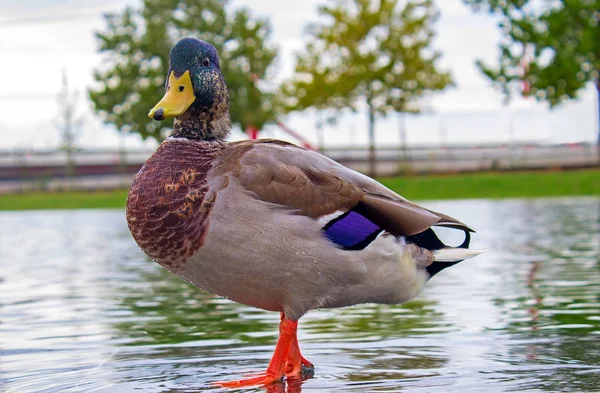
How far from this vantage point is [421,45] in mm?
40688

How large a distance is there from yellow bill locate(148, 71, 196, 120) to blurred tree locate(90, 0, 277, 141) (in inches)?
1474

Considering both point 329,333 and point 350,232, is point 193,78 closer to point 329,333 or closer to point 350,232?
point 350,232

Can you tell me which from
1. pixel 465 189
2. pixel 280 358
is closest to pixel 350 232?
pixel 280 358

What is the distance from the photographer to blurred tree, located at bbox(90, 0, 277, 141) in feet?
140

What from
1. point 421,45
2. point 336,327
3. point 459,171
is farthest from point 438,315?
point 421,45

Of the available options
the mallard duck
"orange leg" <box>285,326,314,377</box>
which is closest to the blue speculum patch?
the mallard duck

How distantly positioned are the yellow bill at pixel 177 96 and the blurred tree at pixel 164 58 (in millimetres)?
37443

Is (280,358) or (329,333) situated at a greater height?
(280,358)

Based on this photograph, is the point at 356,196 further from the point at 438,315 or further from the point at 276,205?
the point at 438,315

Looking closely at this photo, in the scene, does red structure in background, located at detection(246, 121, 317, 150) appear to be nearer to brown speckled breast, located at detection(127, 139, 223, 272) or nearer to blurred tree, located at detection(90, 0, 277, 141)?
blurred tree, located at detection(90, 0, 277, 141)

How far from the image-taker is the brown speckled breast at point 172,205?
14.1 ft

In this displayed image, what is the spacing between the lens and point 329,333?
614 cm

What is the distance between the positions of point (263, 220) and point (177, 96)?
0.71 meters

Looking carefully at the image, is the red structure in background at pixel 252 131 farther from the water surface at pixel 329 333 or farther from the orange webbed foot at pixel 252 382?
the orange webbed foot at pixel 252 382
